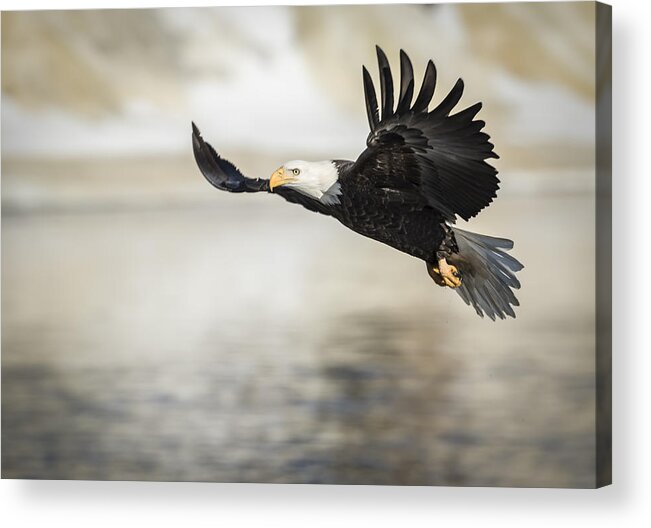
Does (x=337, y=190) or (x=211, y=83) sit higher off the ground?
(x=211, y=83)

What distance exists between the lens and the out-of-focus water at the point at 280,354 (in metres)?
4.65

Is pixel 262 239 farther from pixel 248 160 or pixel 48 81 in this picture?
→ pixel 48 81

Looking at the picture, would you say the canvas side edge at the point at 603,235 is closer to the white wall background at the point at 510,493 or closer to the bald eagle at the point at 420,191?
the white wall background at the point at 510,493

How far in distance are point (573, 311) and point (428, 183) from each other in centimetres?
63

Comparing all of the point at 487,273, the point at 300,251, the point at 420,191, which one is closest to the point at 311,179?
the point at 300,251

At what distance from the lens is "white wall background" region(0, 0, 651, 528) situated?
466 centimetres

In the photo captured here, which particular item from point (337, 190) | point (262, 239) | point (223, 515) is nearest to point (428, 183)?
point (337, 190)

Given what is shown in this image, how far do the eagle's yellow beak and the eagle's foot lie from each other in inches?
22.0

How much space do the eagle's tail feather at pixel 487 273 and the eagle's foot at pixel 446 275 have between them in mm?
14

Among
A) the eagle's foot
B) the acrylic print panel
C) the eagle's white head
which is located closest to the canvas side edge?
the acrylic print panel

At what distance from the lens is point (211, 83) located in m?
4.77

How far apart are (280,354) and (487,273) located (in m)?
0.73

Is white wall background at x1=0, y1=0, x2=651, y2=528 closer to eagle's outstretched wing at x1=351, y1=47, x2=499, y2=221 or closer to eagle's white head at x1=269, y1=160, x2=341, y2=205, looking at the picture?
eagle's outstretched wing at x1=351, y1=47, x2=499, y2=221

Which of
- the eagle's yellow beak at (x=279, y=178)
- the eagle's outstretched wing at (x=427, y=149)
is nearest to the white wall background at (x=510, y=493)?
the eagle's outstretched wing at (x=427, y=149)
